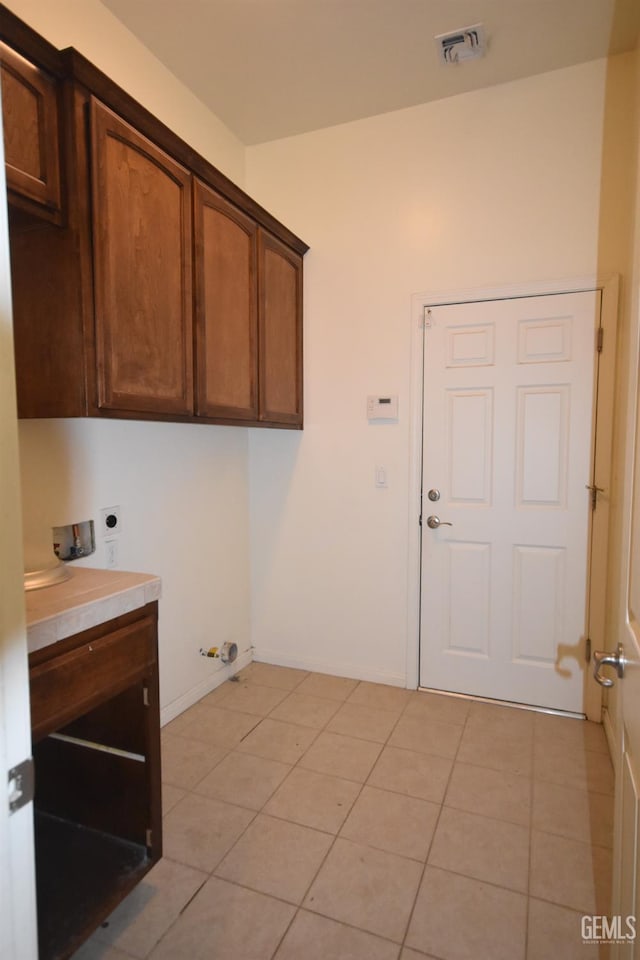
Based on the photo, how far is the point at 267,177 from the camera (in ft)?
9.44

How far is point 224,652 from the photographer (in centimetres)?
255

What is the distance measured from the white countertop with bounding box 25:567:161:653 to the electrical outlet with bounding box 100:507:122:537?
0.41m

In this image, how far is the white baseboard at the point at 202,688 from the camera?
240 centimetres

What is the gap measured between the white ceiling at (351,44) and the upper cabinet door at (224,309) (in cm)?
69

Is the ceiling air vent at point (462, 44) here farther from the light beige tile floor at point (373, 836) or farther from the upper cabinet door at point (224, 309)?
the light beige tile floor at point (373, 836)

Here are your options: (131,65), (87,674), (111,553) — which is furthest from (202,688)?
(131,65)

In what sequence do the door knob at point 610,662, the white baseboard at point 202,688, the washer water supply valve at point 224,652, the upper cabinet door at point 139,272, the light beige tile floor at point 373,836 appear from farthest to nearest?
the washer water supply valve at point 224,652 → the white baseboard at point 202,688 → the upper cabinet door at point 139,272 → the light beige tile floor at point 373,836 → the door knob at point 610,662

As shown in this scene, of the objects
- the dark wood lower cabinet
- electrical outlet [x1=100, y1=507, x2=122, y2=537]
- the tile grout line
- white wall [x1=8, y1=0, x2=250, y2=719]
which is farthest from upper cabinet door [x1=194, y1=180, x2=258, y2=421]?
the tile grout line

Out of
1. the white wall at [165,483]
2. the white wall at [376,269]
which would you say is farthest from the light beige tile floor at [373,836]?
the white wall at [376,269]

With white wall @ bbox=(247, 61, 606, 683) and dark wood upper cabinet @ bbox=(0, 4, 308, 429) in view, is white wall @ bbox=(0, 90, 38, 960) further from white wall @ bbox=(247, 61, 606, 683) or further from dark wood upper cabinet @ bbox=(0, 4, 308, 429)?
white wall @ bbox=(247, 61, 606, 683)

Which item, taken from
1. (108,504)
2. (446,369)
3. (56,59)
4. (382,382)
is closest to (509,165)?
(446,369)

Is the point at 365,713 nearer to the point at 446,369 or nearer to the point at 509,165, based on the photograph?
the point at 446,369

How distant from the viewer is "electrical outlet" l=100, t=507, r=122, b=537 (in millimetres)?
1986

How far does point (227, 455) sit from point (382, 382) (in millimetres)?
933
